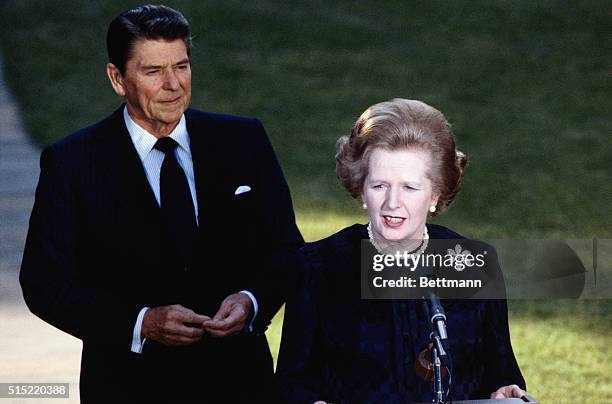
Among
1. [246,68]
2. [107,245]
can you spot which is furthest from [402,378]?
[246,68]

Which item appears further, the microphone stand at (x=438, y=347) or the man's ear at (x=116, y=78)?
the man's ear at (x=116, y=78)

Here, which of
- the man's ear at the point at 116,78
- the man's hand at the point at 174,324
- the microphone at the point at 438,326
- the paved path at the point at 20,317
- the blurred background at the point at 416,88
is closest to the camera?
the microphone at the point at 438,326

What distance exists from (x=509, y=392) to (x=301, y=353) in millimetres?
571

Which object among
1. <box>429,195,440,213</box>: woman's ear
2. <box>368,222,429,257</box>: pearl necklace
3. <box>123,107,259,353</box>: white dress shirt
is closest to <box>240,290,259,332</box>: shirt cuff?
<box>123,107,259,353</box>: white dress shirt

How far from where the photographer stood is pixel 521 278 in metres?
9.19

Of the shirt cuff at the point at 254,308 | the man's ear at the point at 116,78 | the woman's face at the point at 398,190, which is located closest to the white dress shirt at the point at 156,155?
the shirt cuff at the point at 254,308

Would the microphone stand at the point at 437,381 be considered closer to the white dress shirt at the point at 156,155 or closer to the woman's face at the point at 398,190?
the woman's face at the point at 398,190

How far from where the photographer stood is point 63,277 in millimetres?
4168

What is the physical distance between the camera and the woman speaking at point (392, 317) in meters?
3.82

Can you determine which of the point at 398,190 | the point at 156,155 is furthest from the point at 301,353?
the point at 156,155

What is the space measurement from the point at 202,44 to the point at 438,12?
2.59 m

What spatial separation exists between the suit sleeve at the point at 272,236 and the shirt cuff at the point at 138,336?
0.35 meters

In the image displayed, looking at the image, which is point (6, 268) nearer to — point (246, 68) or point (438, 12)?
point (246, 68)

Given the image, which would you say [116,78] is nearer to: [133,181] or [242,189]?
[133,181]
